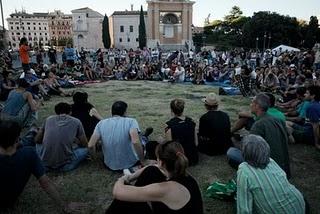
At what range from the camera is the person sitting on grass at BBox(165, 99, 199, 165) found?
203 inches


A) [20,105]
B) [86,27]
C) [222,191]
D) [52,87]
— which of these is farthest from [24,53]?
[86,27]

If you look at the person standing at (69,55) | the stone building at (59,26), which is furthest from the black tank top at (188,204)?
the stone building at (59,26)

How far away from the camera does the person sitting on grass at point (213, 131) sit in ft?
18.9

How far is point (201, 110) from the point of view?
32.9 ft

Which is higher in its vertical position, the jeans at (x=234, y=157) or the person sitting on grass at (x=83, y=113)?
the person sitting on grass at (x=83, y=113)

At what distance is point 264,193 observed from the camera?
307 cm

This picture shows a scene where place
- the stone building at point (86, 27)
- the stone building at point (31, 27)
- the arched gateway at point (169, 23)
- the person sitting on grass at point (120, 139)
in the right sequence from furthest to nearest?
1. the stone building at point (31, 27)
2. the stone building at point (86, 27)
3. the arched gateway at point (169, 23)
4. the person sitting on grass at point (120, 139)

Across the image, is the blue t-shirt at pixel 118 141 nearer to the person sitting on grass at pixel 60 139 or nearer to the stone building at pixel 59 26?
the person sitting on grass at pixel 60 139

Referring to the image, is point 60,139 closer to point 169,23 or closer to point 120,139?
point 120,139

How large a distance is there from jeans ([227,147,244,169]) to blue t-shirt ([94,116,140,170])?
5.05ft

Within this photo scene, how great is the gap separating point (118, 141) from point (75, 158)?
0.88 meters

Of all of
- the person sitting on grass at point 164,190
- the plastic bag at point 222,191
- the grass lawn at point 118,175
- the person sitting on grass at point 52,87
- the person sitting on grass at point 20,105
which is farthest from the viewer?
the person sitting on grass at point 52,87

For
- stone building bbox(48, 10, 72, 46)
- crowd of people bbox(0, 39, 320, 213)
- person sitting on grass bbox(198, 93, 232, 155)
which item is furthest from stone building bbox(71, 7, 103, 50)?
person sitting on grass bbox(198, 93, 232, 155)

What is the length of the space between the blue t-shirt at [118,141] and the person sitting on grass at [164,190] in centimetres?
215
